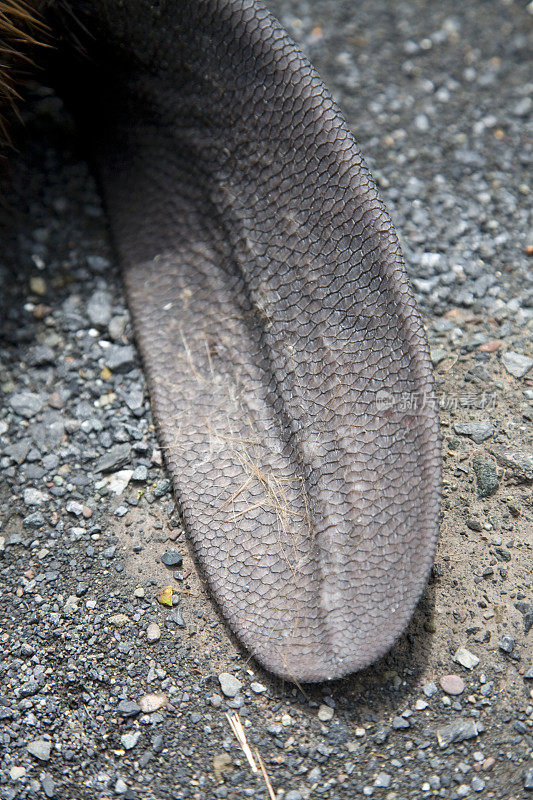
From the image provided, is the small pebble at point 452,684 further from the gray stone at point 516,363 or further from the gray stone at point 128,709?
the gray stone at point 516,363

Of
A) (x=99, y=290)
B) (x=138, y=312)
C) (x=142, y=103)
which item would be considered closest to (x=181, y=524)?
(x=138, y=312)

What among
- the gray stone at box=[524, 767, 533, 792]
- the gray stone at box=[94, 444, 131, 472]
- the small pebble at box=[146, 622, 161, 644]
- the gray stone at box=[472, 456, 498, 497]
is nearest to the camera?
the gray stone at box=[524, 767, 533, 792]

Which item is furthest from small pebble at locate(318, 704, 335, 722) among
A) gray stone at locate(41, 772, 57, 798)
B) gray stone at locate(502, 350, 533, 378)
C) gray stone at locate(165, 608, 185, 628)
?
gray stone at locate(502, 350, 533, 378)

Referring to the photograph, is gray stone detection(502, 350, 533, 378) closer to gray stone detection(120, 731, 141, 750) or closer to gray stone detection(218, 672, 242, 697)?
gray stone detection(218, 672, 242, 697)

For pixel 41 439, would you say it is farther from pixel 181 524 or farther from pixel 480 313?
pixel 480 313

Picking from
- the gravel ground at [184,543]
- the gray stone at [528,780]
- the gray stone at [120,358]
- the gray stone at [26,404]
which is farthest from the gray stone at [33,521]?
the gray stone at [528,780]

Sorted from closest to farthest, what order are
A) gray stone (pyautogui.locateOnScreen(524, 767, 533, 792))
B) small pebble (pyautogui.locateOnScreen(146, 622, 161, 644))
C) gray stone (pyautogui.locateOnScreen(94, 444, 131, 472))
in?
gray stone (pyautogui.locateOnScreen(524, 767, 533, 792)) < small pebble (pyautogui.locateOnScreen(146, 622, 161, 644)) < gray stone (pyautogui.locateOnScreen(94, 444, 131, 472))

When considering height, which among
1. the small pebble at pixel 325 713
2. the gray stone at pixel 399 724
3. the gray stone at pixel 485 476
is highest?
the gray stone at pixel 485 476
